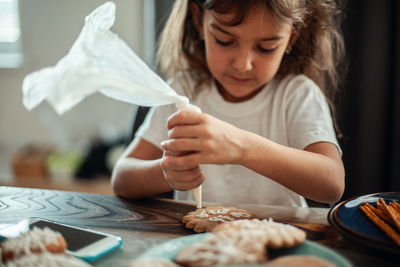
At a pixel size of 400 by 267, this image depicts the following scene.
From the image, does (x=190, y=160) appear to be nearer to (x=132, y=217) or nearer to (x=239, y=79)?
(x=132, y=217)

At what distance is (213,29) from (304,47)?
0.30 meters

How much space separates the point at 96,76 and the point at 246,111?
555mm

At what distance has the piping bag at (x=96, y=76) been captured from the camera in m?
0.59

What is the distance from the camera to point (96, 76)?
0.61m

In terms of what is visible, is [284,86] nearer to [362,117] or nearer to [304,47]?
[304,47]

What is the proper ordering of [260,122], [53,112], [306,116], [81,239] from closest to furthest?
[81,239] < [306,116] < [260,122] < [53,112]

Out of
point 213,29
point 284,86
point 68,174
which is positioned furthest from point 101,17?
point 68,174

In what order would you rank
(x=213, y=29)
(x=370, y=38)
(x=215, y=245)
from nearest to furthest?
(x=215, y=245), (x=213, y=29), (x=370, y=38)

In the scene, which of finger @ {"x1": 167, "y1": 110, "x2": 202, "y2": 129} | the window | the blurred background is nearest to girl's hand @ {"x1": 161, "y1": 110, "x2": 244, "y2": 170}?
finger @ {"x1": 167, "y1": 110, "x2": 202, "y2": 129}

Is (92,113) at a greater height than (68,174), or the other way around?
(92,113)

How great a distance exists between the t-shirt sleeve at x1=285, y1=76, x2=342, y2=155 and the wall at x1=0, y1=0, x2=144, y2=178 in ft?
4.87

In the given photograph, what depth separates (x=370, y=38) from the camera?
1.35m

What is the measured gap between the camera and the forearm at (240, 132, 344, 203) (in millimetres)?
737

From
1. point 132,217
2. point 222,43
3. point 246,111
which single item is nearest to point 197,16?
point 222,43
